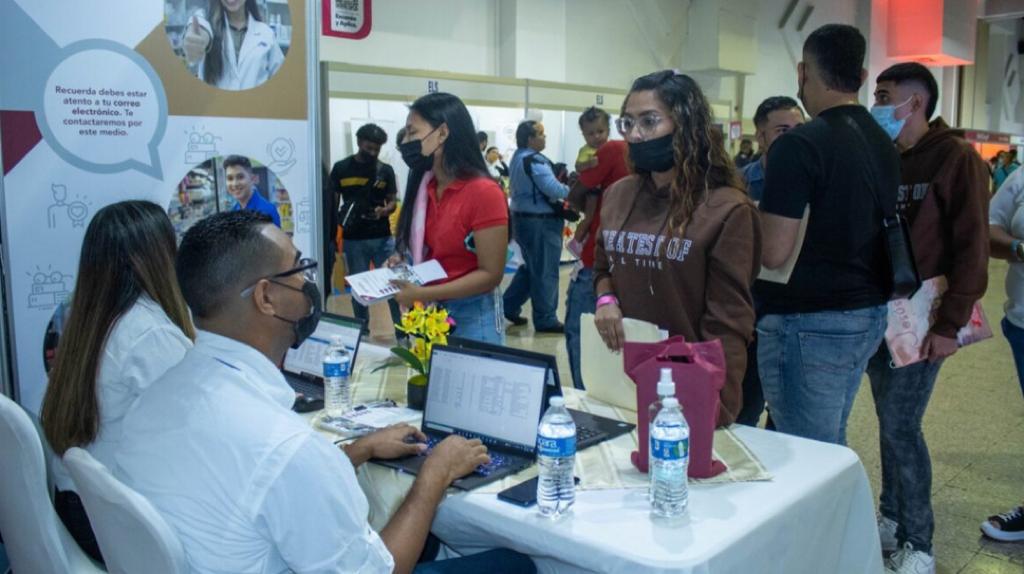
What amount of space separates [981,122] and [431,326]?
17512 mm

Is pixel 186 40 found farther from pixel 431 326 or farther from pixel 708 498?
pixel 708 498

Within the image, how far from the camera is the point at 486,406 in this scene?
188cm

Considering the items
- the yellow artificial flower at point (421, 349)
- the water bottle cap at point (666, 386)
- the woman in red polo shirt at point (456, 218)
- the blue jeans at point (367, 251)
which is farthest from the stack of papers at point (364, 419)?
the blue jeans at point (367, 251)

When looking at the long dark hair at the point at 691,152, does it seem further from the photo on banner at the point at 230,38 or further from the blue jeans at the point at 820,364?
the photo on banner at the point at 230,38

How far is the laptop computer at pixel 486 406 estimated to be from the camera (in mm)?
1795

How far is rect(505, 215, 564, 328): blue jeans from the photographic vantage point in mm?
6012

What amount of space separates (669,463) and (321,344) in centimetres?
127

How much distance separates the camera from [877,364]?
2.63 m

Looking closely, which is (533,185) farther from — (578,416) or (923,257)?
(578,416)

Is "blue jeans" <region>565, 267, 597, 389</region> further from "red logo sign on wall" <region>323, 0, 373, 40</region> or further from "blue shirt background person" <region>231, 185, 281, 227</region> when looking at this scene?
"red logo sign on wall" <region>323, 0, 373, 40</region>

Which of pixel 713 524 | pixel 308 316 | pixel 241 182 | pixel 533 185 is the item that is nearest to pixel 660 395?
pixel 713 524

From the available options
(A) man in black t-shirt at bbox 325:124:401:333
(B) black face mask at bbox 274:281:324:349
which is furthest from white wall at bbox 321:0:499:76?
(B) black face mask at bbox 274:281:324:349

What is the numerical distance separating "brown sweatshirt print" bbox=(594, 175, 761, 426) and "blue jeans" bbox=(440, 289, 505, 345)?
71cm

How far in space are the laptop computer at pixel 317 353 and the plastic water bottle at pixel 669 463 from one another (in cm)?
108
